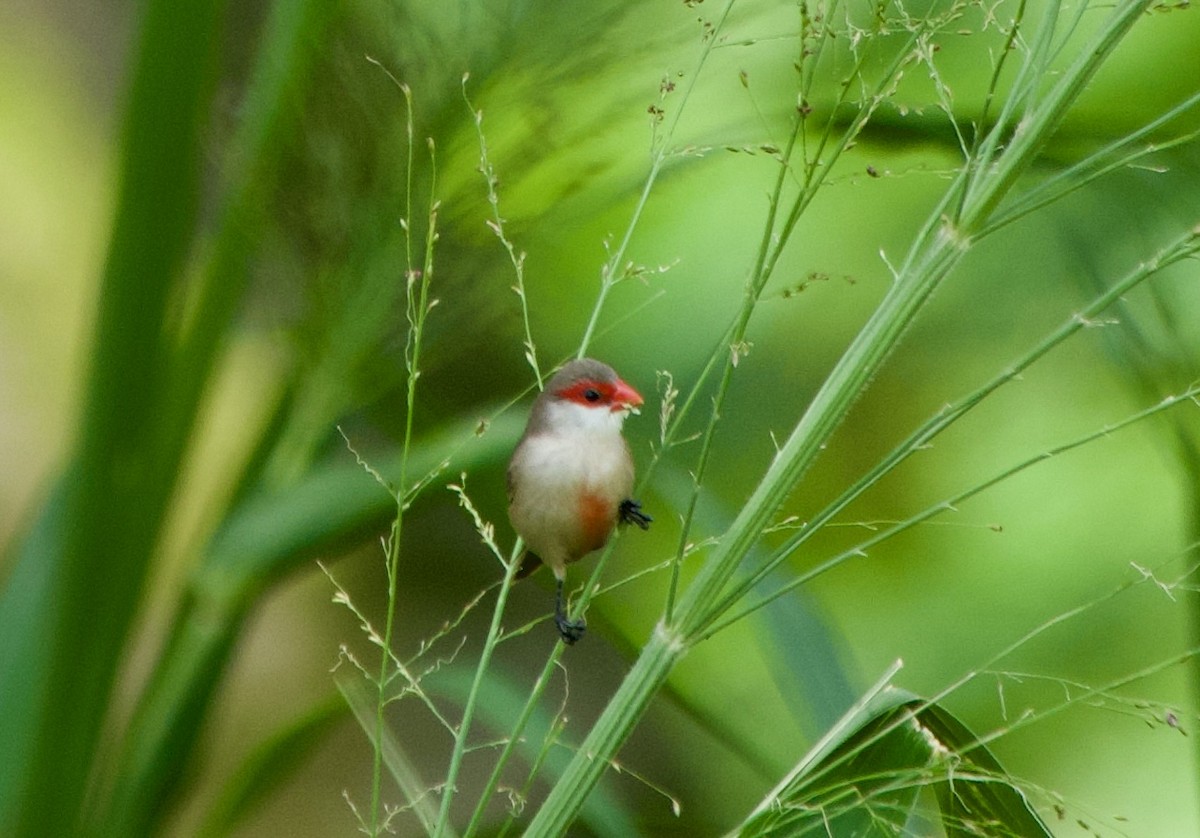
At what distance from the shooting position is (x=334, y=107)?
51 cm

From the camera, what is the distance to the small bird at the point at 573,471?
1.72 ft

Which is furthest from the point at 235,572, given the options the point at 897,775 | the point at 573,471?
the point at 897,775

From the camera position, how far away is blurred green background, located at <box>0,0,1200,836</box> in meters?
0.71

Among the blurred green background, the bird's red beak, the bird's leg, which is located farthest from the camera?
the blurred green background

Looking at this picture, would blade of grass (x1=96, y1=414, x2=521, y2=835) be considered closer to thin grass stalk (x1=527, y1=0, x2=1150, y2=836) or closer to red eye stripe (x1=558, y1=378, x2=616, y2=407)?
red eye stripe (x1=558, y1=378, x2=616, y2=407)

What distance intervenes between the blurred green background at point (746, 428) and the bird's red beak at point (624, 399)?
0.10 meters

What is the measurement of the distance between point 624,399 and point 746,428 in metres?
0.29

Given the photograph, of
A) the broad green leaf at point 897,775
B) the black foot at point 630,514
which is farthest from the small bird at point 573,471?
the broad green leaf at point 897,775

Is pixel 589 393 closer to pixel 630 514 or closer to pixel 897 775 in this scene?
pixel 630 514

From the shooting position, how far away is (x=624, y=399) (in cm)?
57

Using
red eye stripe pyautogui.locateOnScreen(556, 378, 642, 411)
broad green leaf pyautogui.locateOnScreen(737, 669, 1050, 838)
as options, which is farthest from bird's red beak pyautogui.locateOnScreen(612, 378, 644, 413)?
broad green leaf pyautogui.locateOnScreen(737, 669, 1050, 838)

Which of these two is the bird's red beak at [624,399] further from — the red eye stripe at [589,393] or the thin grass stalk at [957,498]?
the thin grass stalk at [957,498]

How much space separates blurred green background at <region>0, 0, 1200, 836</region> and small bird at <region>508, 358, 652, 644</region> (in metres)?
0.09

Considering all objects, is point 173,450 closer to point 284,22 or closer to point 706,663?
point 284,22
